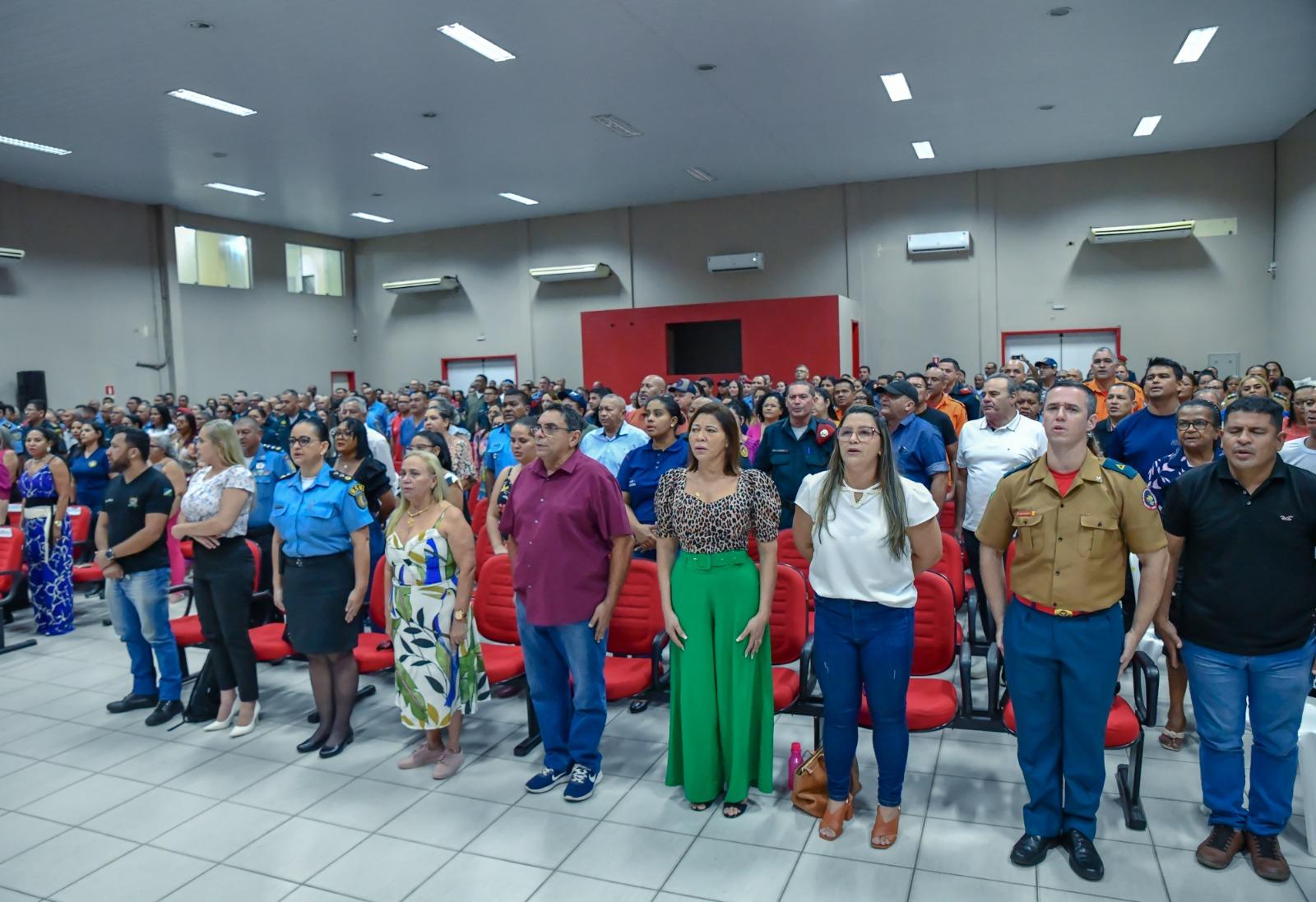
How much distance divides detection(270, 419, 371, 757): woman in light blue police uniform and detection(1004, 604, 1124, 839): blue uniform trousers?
2.79m

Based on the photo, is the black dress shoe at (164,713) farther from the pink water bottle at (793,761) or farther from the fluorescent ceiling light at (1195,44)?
the fluorescent ceiling light at (1195,44)

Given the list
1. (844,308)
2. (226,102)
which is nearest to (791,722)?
(226,102)

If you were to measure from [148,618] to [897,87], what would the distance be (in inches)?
390

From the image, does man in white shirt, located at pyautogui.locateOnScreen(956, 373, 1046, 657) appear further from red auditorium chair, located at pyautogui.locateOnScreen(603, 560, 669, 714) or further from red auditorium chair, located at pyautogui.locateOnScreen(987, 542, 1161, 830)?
red auditorium chair, located at pyautogui.locateOnScreen(603, 560, 669, 714)

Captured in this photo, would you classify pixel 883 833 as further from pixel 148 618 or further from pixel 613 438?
pixel 148 618

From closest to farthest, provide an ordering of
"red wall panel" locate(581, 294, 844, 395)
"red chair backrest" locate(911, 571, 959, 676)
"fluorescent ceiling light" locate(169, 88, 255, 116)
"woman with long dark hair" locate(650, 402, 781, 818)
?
1. "woman with long dark hair" locate(650, 402, 781, 818)
2. "red chair backrest" locate(911, 571, 959, 676)
3. "fluorescent ceiling light" locate(169, 88, 255, 116)
4. "red wall panel" locate(581, 294, 844, 395)

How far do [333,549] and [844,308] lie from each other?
41.0 ft

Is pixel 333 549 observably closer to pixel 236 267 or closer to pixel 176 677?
pixel 176 677

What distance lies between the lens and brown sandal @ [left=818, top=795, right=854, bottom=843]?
311 centimetres

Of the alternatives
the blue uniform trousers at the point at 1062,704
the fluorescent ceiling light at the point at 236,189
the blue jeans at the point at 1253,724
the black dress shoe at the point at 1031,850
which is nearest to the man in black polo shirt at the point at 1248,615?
the blue jeans at the point at 1253,724

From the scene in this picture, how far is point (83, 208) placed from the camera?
1578 centimetres

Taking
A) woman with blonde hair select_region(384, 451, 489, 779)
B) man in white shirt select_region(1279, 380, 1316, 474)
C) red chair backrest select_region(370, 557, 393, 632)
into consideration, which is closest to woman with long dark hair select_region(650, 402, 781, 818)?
woman with blonde hair select_region(384, 451, 489, 779)

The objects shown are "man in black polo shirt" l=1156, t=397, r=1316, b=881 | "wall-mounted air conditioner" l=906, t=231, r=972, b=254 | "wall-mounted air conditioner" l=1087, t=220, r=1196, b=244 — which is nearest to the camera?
"man in black polo shirt" l=1156, t=397, r=1316, b=881

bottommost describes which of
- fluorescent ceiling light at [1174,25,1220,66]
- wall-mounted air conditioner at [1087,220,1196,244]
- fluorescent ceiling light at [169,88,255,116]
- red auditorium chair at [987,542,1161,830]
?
red auditorium chair at [987,542,1161,830]
